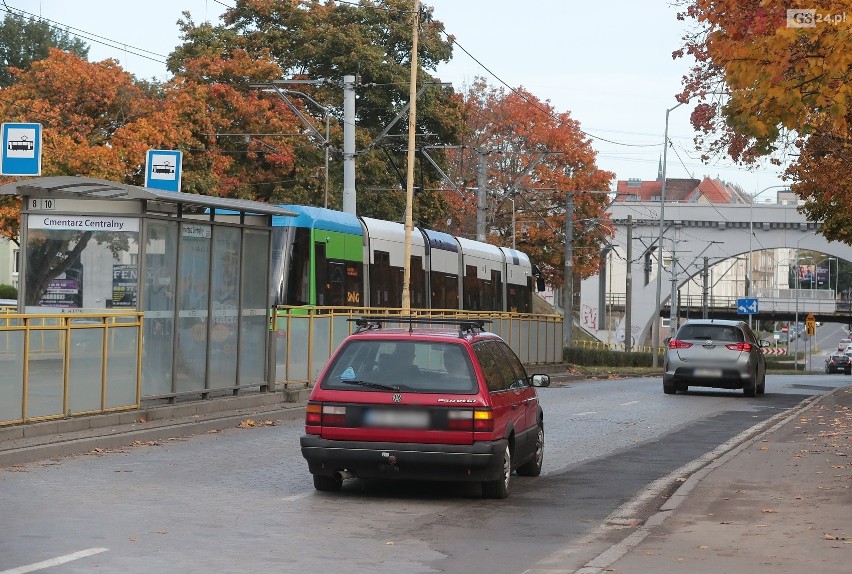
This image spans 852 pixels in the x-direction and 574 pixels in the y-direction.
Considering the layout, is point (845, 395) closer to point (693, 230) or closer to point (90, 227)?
Result: point (90, 227)

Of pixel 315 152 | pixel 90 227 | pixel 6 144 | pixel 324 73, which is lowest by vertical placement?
pixel 90 227

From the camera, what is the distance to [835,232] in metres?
35.5

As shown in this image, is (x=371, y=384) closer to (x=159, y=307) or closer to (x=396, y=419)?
(x=396, y=419)

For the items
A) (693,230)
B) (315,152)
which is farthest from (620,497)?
(693,230)

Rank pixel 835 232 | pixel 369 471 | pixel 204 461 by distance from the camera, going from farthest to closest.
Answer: pixel 835 232
pixel 204 461
pixel 369 471

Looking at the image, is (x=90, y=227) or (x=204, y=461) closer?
(x=204, y=461)

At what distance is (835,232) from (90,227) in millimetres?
24054

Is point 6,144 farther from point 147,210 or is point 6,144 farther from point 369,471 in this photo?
point 369,471

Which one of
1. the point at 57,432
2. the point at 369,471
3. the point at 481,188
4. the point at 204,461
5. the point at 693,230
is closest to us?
the point at 369,471

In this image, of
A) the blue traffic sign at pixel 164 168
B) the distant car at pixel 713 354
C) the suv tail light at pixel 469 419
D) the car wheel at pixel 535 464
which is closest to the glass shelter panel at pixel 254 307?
the blue traffic sign at pixel 164 168

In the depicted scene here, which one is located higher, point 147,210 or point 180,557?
point 147,210

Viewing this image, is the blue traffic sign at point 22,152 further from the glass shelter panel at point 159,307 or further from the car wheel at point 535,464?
the car wheel at point 535,464

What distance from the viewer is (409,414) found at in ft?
36.1

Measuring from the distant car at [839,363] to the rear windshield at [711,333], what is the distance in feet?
188
